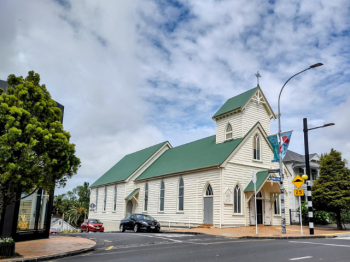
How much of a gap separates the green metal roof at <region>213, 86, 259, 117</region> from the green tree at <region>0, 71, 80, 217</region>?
19268 millimetres

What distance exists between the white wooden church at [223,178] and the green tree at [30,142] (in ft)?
50.3

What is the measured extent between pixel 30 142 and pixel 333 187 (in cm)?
2104

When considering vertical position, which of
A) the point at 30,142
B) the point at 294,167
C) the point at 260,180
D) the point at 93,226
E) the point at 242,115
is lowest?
the point at 93,226

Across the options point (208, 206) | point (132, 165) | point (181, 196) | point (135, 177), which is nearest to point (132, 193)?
point (135, 177)

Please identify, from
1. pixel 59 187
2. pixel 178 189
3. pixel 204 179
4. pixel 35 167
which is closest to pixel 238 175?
pixel 204 179

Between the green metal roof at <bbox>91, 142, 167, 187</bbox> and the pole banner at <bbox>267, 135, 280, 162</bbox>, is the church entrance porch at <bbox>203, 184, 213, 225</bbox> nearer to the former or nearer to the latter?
the pole banner at <bbox>267, 135, 280, 162</bbox>

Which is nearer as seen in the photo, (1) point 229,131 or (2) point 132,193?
(1) point 229,131

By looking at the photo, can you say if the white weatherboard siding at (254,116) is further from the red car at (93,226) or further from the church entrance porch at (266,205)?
the red car at (93,226)

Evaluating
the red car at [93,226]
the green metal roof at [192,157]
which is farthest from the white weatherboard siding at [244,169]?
the red car at [93,226]

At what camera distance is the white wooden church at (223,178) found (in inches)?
1005

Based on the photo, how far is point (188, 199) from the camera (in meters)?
28.2

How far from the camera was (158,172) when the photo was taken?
33.7 metres

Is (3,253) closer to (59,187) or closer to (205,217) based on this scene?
(59,187)

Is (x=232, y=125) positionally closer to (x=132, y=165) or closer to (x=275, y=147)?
(x=275, y=147)
